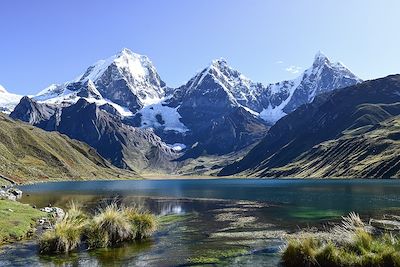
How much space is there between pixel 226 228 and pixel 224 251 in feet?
56.6

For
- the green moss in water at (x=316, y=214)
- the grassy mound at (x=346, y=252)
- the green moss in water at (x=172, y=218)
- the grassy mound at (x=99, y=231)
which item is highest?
the grassy mound at (x=99, y=231)

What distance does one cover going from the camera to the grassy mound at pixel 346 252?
2908 centimetres

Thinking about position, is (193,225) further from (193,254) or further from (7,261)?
(7,261)

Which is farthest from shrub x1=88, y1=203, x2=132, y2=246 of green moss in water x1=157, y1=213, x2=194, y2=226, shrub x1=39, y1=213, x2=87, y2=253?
green moss in water x1=157, y1=213, x2=194, y2=226

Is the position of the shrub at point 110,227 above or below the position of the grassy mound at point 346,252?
above

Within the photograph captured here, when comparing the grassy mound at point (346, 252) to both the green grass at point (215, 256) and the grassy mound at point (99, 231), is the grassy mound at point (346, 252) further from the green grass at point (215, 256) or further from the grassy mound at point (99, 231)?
the grassy mound at point (99, 231)

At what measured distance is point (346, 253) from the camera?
99.7 ft

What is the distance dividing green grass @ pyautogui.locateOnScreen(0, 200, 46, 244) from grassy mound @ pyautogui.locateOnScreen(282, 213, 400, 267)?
29815 mm

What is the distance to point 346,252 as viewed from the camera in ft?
101

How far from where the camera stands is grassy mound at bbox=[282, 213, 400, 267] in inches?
1145

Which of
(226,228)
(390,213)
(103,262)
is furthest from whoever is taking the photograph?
(390,213)

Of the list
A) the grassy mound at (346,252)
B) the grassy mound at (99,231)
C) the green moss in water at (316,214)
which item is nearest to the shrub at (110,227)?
the grassy mound at (99,231)

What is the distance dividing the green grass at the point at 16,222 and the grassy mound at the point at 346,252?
29.8 metres

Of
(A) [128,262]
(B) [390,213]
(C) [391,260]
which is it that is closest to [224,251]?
(A) [128,262]
